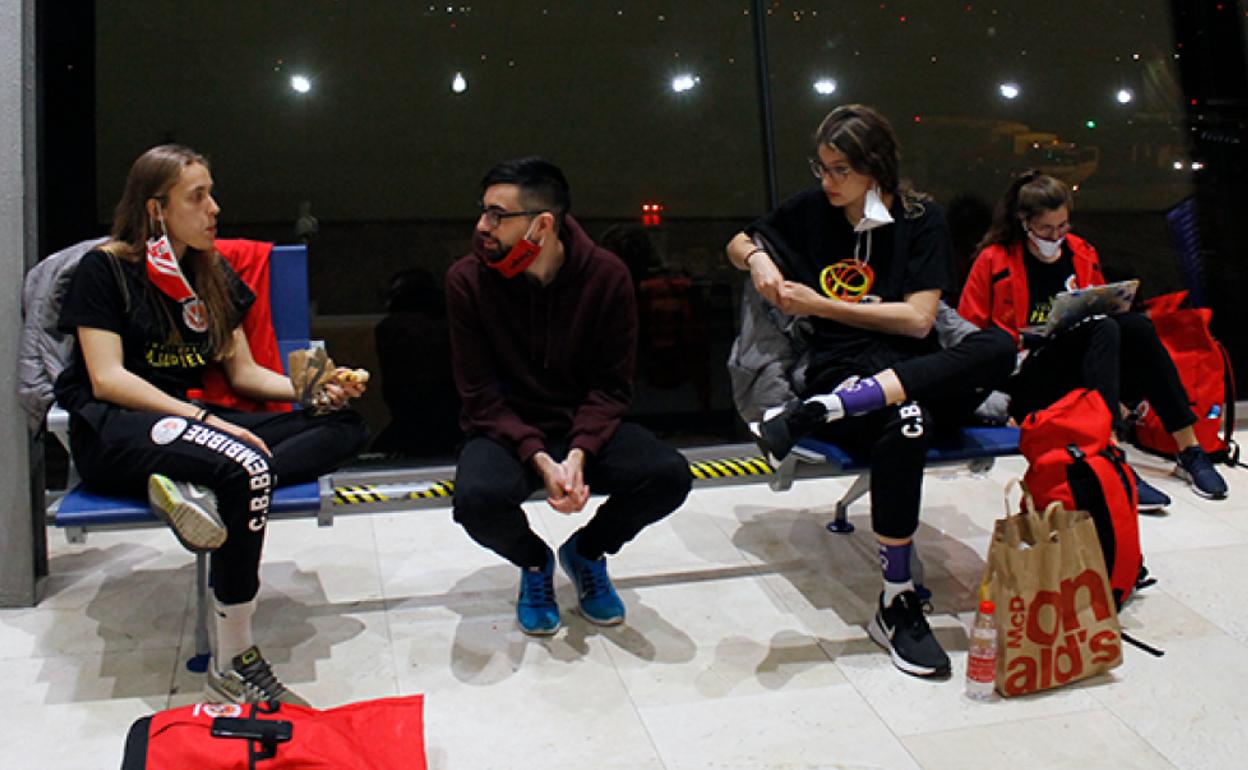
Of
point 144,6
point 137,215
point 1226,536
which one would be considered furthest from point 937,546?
point 144,6

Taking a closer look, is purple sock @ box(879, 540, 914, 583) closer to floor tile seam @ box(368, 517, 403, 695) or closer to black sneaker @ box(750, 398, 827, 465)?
black sneaker @ box(750, 398, 827, 465)

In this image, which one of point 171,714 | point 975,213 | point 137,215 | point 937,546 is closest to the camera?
point 171,714

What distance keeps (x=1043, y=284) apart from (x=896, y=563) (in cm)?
151

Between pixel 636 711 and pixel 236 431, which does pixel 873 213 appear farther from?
pixel 236 431

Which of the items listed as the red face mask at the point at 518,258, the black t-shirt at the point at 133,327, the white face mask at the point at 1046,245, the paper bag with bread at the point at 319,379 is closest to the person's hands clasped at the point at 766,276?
the red face mask at the point at 518,258

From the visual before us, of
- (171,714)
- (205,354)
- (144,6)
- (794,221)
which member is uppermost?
(144,6)

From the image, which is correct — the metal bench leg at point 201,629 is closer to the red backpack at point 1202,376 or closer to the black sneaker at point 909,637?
the black sneaker at point 909,637

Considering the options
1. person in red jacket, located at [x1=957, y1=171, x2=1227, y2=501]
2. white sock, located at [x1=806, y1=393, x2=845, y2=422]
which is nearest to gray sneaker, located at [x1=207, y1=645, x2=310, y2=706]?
white sock, located at [x1=806, y1=393, x2=845, y2=422]

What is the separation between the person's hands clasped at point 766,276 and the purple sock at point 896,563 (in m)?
0.71

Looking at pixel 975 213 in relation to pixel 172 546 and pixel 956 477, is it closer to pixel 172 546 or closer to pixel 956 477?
pixel 956 477

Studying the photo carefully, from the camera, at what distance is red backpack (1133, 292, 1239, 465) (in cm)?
444

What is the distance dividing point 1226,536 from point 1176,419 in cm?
60

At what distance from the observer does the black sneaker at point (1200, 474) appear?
4145 mm

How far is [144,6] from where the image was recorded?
420cm
